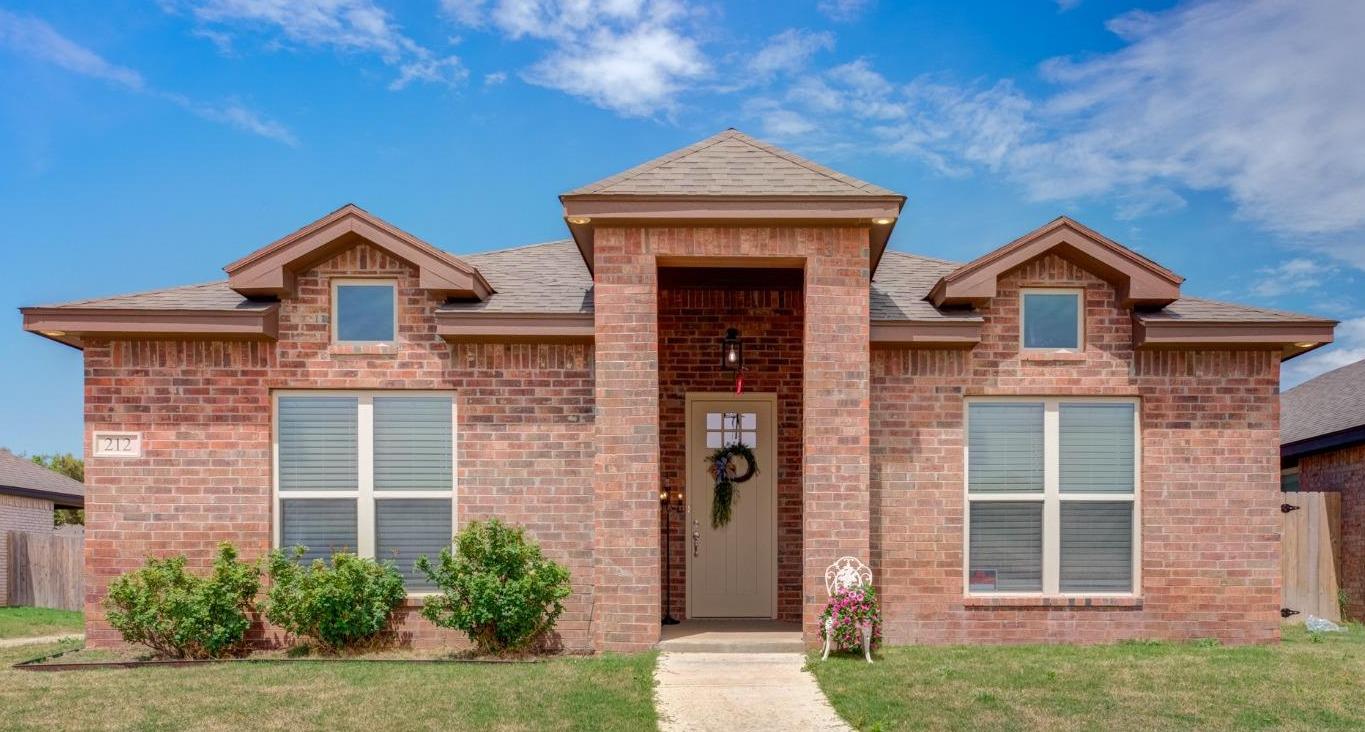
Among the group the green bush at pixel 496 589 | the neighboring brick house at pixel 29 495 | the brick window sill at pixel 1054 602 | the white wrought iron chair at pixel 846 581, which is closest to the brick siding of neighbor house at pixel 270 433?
the green bush at pixel 496 589

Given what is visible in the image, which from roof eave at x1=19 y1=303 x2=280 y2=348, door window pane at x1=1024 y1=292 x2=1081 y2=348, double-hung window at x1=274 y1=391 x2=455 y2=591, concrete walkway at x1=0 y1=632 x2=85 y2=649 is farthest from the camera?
concrete walkway at x1=0 y1=632 x2=85 y2=649

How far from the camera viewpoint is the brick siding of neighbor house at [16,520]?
1819 cm

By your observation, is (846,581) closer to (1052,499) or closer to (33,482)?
(1052,499)

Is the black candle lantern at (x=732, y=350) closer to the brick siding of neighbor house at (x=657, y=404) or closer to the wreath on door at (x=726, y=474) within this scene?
the wreath on door at (x=726, y=474)

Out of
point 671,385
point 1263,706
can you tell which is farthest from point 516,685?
point 1263,706

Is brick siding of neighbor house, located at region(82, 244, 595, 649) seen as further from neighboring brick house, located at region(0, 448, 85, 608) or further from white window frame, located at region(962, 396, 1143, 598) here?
neighboring brick house, located at region(0, 448, 85, 608)

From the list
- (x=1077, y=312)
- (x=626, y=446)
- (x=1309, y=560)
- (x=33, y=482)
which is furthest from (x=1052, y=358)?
(x=33, y=482)

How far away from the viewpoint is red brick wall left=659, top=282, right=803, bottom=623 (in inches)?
440

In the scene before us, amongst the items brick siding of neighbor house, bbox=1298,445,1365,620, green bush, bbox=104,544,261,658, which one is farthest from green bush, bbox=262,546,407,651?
brick siding of neighbor house, bbox=1298,445,1365,620

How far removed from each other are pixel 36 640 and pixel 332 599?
20.9 feet

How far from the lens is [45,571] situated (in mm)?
18109

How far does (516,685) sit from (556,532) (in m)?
2.13

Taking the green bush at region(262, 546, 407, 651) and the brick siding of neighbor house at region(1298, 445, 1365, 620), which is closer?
the green bush at region(262, 546, 407, 651)

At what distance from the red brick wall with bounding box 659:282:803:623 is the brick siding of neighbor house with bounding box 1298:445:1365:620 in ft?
24.8
